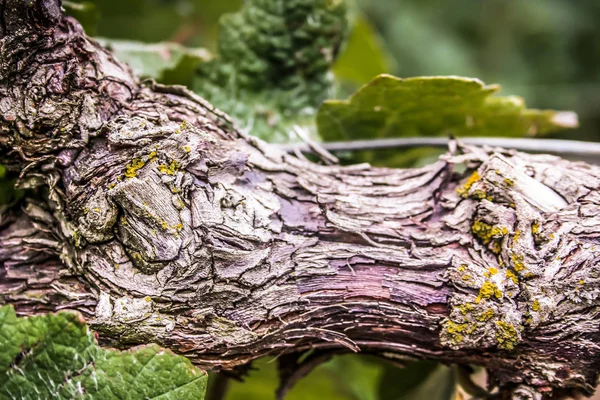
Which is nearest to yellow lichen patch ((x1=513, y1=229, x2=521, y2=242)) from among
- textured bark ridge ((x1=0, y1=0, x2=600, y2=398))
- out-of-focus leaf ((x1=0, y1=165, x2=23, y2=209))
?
textured bark ridge ((x1=0, y1=0, x2=600, y2=398))

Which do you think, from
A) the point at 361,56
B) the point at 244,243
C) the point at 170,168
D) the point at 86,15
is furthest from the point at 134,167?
the point at 361,56

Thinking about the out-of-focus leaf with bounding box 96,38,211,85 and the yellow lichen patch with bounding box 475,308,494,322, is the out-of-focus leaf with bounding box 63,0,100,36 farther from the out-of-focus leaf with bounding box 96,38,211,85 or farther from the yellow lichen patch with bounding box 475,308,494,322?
the yellow lichen patch with bounding box 475,308,494,322

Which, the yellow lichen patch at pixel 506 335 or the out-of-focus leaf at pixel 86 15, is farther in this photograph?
the out-of-focus leaf at pixel 86 15

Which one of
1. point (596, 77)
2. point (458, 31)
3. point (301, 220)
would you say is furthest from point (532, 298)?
point (596, 77)

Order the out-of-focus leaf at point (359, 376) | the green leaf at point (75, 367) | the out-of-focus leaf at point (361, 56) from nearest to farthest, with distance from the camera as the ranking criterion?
the green leaf at point (75, 367), the out-of-focus leaf at point (359, 376), the out-of-focus leaf at point (361, 56)

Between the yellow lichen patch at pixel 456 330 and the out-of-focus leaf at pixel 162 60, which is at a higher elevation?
the out-of-focus leaf at pixel 162 60

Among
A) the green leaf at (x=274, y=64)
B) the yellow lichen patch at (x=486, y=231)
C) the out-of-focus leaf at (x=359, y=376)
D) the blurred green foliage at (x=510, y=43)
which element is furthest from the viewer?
the blurred green foliage at (x=510, y=43)

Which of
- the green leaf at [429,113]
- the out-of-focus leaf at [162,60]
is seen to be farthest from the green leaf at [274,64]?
the green leaf at [429,113]

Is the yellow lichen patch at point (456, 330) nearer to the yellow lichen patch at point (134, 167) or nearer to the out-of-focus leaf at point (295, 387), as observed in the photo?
the yellow lichen patch at point (134, 167)
